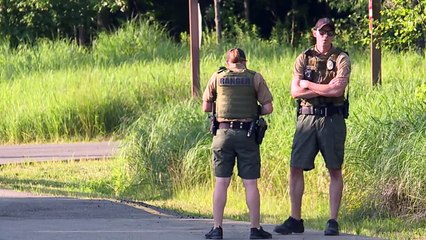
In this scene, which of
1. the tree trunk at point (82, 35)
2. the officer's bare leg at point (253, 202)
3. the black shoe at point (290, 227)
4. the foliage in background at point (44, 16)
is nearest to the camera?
the officer's bare leg at point (253, 202)

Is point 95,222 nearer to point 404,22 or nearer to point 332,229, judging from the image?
point 332,229

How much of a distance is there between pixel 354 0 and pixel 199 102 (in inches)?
604

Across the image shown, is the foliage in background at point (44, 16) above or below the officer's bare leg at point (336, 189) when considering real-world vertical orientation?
above

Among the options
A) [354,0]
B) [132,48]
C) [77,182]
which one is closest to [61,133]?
[77,182]

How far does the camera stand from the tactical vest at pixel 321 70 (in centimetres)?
979

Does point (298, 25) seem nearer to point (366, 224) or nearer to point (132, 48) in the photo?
point (132, 48)

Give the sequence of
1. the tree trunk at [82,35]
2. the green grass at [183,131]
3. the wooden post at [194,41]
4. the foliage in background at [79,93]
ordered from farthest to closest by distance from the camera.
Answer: the tree trunk at [82,35]
the foliage in background at [79,93]
the wooden post at [194,41]
the green grass at [183,131]

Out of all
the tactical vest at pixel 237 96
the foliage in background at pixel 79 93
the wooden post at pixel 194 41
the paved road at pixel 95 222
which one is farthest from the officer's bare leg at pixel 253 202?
the foliage in background at pixel 79 93

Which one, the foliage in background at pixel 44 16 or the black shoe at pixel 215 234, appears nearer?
the black shoe at pixel 215 234

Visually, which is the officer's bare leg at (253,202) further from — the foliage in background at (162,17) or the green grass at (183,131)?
the foliage in background at (162,17)

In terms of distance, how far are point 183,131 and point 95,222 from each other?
4601mm

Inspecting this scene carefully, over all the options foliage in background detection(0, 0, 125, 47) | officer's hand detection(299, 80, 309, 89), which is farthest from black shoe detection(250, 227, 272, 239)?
foliage in background detection(0, 0, 125, 47)

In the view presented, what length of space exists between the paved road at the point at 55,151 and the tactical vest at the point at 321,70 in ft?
28.8

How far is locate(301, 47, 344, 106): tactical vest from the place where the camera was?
32.1 feet
